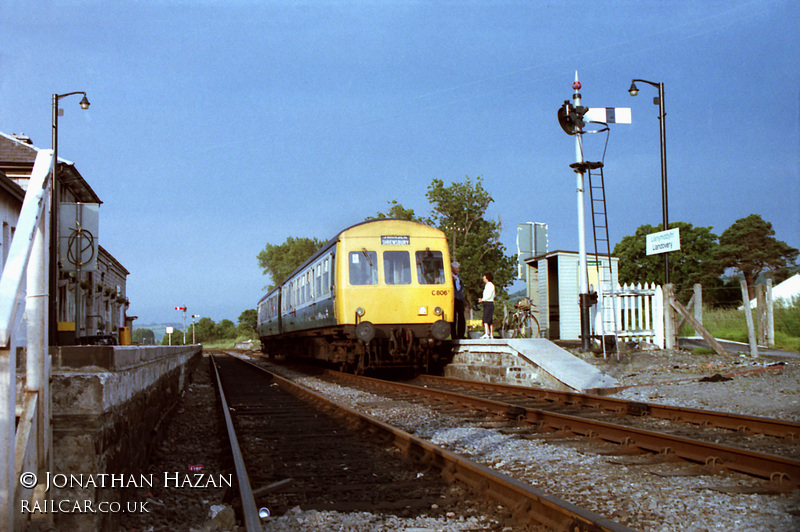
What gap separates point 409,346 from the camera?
13.4 m

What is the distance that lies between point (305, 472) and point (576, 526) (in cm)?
254

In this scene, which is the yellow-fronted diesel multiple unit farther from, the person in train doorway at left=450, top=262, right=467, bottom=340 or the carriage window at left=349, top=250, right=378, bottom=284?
the person in train doorway at left=450, top=262, right=467, bottom=340

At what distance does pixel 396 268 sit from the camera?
1364cm

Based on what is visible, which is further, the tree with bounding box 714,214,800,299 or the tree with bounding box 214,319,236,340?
the tree with bounding box 214,319,236,340

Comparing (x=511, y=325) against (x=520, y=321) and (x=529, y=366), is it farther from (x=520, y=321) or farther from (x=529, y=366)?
(x=529, y=366)

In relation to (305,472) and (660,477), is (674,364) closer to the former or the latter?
(660,477)

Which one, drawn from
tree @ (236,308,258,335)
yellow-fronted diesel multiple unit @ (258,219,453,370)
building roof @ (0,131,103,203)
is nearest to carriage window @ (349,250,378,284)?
yellow-fronted diesel multiple unit @ (258,219,453,370)

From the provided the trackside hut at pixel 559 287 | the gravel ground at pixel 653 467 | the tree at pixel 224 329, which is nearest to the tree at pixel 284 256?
the tree at pixel 224 329

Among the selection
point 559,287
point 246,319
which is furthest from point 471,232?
point 246,319

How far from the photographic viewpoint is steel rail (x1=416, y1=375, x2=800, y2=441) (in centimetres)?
592

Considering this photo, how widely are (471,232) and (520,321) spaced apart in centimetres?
2164

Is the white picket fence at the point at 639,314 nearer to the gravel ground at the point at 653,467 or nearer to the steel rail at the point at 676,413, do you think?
the gravel ground at the point at 653,467

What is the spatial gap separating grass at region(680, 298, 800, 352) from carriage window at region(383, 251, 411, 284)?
825 centimetres

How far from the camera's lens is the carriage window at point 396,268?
13570 millimetres
